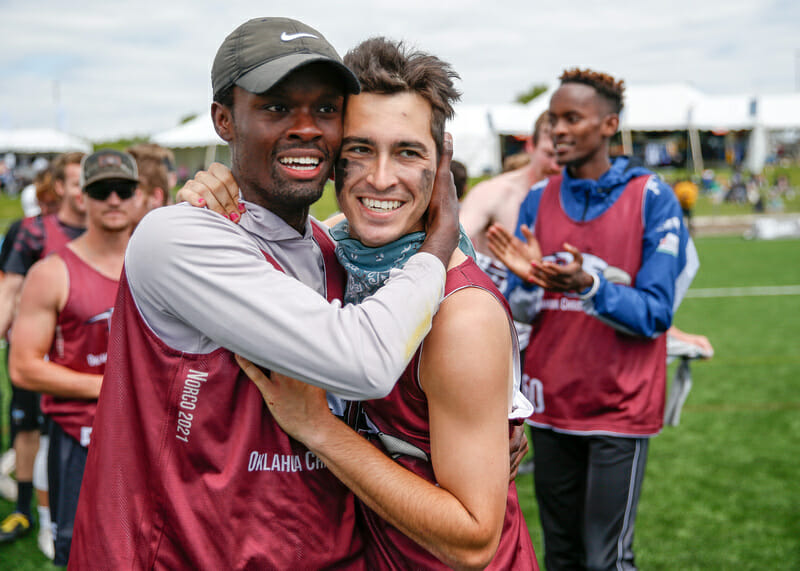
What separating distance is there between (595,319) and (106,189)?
2699mm

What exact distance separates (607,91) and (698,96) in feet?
102

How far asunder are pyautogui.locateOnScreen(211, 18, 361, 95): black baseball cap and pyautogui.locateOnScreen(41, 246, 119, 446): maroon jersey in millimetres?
2139

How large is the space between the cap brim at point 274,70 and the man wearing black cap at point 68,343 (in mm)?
2259

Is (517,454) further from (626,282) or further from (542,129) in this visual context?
(542,129)

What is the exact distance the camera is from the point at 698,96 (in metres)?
31.3

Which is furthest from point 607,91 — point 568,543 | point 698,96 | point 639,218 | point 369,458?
point 698,96

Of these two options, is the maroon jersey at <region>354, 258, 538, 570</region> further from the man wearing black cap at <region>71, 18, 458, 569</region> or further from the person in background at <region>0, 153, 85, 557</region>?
the person in background at <region>0, 153, 85, 557</region>

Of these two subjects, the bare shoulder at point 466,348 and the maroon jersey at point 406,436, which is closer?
the bare shoulder at point 466,348

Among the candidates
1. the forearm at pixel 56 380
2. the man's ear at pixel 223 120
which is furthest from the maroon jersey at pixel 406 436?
the forearm at pixel 56 380

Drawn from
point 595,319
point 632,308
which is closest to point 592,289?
point 632,308

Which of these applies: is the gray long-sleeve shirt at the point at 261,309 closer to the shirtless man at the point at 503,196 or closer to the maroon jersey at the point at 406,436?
the maroon jersey at the point at 406,436

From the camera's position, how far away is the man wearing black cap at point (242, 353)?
152 centimetres

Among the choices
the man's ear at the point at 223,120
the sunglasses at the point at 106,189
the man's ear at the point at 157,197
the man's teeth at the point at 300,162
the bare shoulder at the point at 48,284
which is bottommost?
the bare shoulder at the point at 48,284

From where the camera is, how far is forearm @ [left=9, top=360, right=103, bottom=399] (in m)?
3.52
